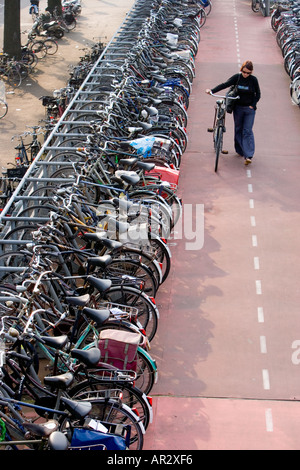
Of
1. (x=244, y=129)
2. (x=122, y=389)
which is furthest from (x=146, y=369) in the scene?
(x=244, y=129)

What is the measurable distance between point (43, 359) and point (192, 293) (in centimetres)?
212

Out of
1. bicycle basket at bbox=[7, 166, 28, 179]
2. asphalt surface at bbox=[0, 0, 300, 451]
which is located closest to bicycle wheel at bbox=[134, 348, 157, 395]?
asphalt surface at bbox=[0, 0, 300, 451]

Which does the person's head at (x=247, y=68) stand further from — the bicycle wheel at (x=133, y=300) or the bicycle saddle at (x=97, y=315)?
the bicycle saddle at (x=97, y=315)

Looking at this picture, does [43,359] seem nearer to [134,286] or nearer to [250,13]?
[134,286]

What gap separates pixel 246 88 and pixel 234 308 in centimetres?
430

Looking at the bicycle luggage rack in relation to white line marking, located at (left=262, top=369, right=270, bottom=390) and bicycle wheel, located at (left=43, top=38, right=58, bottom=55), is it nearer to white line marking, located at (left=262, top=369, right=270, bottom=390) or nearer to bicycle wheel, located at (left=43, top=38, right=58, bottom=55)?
bicycle wheel, located at (left=43, top=38, right=58, bottom=55)

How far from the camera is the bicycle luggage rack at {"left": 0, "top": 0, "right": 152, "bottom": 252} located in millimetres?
7918

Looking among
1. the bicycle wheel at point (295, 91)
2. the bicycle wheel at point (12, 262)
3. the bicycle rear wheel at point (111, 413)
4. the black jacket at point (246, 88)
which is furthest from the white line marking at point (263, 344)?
the bicycle wheel at point (295, 91)

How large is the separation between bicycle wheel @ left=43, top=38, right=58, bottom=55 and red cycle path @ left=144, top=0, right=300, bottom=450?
766 centimetres

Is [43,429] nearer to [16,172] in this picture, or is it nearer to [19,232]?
[19,232]

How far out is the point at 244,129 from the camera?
422 inches

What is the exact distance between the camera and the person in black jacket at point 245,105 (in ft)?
34.4

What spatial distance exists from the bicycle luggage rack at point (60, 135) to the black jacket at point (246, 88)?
88.7 inches

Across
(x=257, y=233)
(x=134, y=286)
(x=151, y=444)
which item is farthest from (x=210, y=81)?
(x=151, y=444)
